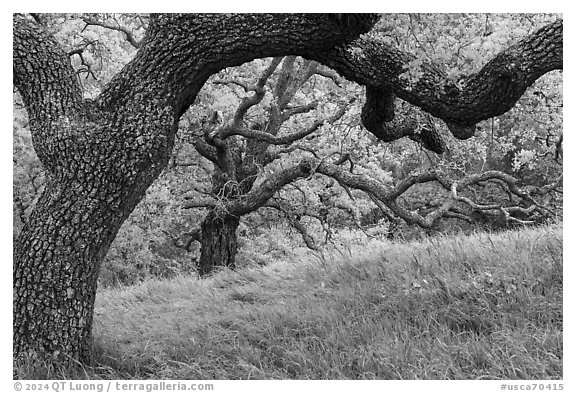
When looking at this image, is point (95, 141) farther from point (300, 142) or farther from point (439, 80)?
point (300, 142)

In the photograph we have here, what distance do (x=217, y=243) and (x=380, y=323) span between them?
6.14 m

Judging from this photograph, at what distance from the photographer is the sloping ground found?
15.8 feet

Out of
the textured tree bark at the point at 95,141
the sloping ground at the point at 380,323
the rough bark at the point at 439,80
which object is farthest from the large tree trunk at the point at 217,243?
the rough bark at the point at 439,80

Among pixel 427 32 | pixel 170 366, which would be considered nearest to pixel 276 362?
pixel 170 366

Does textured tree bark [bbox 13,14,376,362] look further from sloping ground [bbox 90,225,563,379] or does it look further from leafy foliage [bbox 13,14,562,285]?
leafy foliage [bbox 13,14,562,285]

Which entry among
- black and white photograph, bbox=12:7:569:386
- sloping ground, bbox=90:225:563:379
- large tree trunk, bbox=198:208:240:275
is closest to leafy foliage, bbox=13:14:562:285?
black and white photograph, bbox=12:7:569:386

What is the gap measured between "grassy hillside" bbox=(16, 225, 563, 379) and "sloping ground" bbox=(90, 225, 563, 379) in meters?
0.01

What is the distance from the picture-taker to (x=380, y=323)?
215 inches

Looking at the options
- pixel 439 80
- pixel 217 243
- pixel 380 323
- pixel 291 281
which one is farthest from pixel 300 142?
pixel 380 323

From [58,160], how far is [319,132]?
7.45 metres

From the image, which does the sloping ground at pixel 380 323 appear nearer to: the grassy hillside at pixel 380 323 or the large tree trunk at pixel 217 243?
the grassy hillside at pixel 380 323
